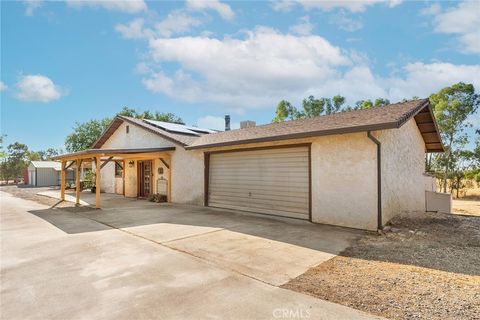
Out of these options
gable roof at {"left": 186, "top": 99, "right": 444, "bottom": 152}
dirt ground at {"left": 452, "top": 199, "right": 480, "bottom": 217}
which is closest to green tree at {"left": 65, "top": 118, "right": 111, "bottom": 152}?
gable roof at {"left": 186, "top": 99, "right": 444, "bottom": 152}

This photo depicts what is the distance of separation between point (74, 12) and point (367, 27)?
1086 centimetres

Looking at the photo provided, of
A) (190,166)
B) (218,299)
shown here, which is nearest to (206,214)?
(190,166)

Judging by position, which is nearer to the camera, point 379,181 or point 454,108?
point 379,181

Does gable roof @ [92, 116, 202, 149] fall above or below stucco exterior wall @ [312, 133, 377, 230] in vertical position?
above

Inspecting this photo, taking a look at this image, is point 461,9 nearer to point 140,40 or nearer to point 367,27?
point 367,27

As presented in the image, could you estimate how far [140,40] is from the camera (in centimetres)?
1142

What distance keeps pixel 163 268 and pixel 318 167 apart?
5.41 m

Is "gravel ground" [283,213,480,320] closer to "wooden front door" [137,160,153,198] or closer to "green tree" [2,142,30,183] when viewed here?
"wooden front door" [137,160,153,198]

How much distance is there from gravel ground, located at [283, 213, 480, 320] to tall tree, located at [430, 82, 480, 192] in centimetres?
1617

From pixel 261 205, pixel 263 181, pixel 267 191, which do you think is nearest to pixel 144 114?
pixel 263 181

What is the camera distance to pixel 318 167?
802 centimetres

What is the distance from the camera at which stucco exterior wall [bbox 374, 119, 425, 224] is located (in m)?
7.28

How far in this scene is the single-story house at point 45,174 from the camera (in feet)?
104

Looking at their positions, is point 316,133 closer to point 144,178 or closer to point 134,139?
point 144,178
